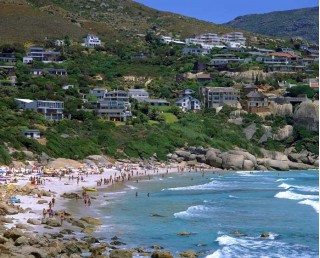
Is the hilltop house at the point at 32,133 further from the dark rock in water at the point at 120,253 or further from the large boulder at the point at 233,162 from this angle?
the dark rock in water at the point at 120,253

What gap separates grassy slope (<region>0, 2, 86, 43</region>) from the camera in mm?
119125

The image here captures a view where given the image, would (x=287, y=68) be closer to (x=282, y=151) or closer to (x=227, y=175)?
(x=282, y=151)

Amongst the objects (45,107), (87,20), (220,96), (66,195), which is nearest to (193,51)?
(220,96)

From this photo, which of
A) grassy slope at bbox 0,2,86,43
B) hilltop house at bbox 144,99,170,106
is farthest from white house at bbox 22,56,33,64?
hilltop house at bbox 144,99,170,106

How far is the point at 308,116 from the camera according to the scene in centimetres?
7712

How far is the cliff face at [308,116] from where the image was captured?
76.6 metres

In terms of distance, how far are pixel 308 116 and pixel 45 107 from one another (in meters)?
32.6

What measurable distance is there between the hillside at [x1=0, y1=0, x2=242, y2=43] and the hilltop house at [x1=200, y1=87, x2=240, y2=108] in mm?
42389

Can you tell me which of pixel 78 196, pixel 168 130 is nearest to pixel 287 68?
pixel 168 130

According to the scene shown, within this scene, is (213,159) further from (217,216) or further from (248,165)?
(217,216)

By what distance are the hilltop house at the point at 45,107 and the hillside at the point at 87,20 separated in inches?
1962

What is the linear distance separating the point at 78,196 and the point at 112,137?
26.3m

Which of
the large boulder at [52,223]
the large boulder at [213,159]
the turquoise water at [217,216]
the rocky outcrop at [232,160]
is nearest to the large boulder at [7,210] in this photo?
the large boulder at [52,223]

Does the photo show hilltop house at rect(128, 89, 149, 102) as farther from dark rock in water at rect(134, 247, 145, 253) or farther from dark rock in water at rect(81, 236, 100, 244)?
dark rock in water at rect(134, 247, 145, 253)
